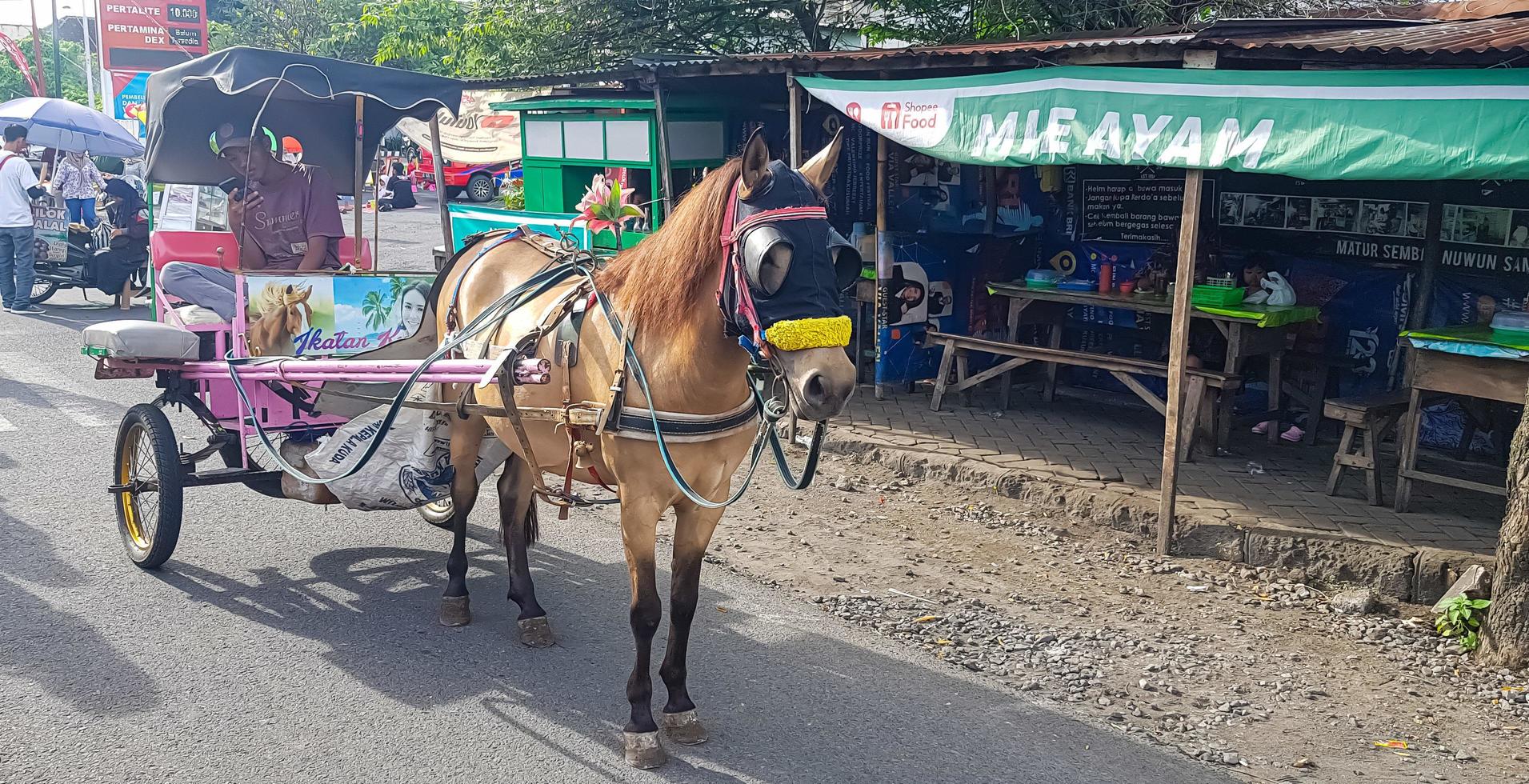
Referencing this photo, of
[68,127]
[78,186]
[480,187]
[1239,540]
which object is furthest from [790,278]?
[480,187]

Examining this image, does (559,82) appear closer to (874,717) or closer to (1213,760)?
(874,717)

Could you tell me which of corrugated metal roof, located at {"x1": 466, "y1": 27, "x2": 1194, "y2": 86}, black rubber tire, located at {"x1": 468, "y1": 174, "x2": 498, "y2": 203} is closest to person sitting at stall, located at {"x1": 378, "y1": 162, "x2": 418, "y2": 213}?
black rubber tire, located at {"x1": 468, "y1": 174, "x2": 498, "y2": 203}

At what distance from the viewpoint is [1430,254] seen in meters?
7.36

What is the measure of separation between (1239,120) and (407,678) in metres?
4.50

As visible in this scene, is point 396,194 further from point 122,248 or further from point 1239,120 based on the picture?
point 1239,120

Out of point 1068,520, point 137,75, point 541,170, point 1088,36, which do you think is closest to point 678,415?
point 1068,520

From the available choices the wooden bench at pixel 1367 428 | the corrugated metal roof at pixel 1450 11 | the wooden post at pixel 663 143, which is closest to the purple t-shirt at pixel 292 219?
the wooden post at pixel 663 143

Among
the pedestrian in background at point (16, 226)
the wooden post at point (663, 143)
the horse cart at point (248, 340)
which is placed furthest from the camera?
the pedestrian in background at point (16, 226)

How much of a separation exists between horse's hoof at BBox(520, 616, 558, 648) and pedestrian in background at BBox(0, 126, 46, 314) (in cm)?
1112

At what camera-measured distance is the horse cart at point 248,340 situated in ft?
17.1

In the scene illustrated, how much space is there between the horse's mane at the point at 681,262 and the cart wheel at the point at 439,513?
2.68 meters

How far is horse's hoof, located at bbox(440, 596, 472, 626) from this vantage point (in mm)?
4977

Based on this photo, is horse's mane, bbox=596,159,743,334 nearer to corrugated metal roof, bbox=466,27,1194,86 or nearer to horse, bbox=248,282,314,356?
horse, bbox=248,282,314,356

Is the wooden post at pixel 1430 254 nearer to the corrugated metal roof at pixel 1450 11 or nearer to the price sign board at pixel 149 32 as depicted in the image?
the corrugated metal roof at pixel 1450 11
